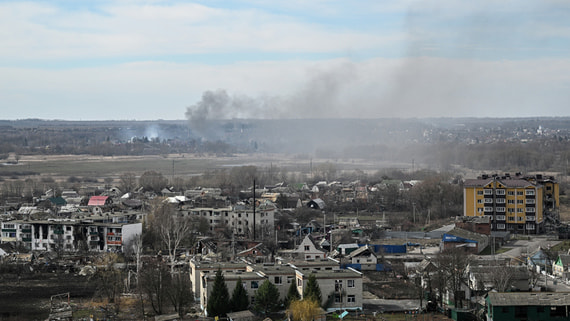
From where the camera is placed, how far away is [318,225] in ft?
82.6

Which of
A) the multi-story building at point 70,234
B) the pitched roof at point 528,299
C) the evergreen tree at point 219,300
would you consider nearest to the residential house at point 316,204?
the multi-story building at point 70,234

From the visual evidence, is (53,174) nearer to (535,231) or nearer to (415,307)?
(535,231)

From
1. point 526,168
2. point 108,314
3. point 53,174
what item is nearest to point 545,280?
point 108,314

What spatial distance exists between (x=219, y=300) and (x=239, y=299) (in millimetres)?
356

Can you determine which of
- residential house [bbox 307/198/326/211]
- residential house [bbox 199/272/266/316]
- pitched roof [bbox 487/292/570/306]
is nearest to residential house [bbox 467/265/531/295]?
pitched roof [bbox 487/292/570/306]

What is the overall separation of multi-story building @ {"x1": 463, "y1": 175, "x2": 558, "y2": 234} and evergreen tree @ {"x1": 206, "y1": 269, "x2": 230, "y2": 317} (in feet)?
41.7

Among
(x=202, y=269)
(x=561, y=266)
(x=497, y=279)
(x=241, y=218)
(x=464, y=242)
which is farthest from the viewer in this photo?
(x=241, y=218)

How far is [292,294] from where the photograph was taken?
13992mm

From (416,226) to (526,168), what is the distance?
23909mm

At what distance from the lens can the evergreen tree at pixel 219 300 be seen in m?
13.5

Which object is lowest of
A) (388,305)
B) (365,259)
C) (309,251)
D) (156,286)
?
(388,305)

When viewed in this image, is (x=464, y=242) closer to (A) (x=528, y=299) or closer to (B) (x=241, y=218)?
(B) (x=241, y=218)

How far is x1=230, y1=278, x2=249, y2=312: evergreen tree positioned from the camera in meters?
13.7

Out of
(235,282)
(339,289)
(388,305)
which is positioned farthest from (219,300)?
(388,305)
